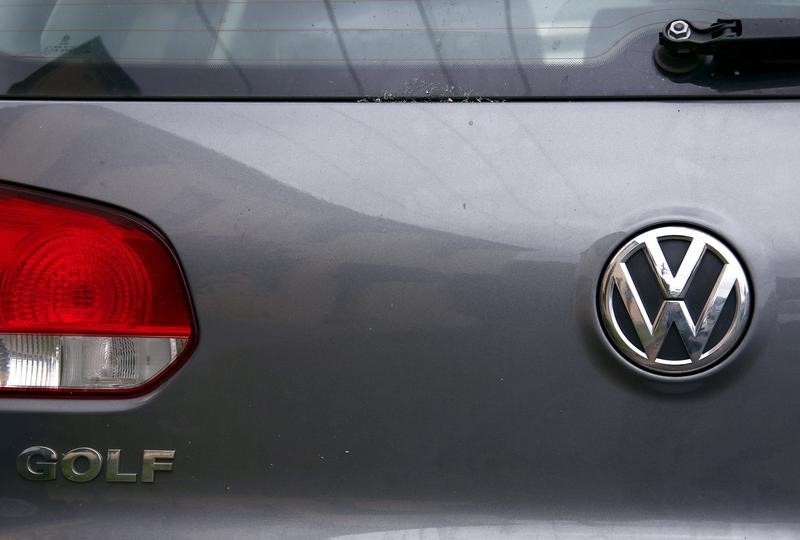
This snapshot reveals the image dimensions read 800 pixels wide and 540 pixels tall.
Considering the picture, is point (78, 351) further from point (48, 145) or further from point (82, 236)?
point (48, 145)

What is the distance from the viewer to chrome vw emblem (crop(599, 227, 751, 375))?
3.60 ft

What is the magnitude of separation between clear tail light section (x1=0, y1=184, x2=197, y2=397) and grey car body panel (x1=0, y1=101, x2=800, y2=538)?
30 millimetres

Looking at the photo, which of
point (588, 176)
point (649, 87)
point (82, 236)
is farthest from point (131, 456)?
point (649, 87)

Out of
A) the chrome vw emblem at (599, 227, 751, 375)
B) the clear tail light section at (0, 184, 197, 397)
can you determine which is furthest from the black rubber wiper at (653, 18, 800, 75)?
the clear tail light section at (0, 184, 197, 397)

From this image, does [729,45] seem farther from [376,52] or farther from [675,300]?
[376,52]

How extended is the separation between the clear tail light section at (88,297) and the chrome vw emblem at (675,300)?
60cm

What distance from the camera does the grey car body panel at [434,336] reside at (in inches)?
44.8

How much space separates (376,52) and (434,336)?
437 mm

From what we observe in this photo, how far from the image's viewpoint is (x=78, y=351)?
3.92 feet

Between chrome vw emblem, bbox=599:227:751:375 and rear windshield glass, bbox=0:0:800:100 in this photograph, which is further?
rear windshield glass, bbox=0:0:800:100

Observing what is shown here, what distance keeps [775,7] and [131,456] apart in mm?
1173

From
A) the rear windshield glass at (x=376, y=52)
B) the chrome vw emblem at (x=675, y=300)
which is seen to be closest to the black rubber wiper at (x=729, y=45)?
the rear windshield glass at (x=376, y=52)

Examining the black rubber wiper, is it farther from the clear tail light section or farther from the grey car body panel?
the clear tail light section

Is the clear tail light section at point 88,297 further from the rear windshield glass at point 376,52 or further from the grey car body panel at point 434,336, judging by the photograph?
the rear windshield glass at point 376,52
